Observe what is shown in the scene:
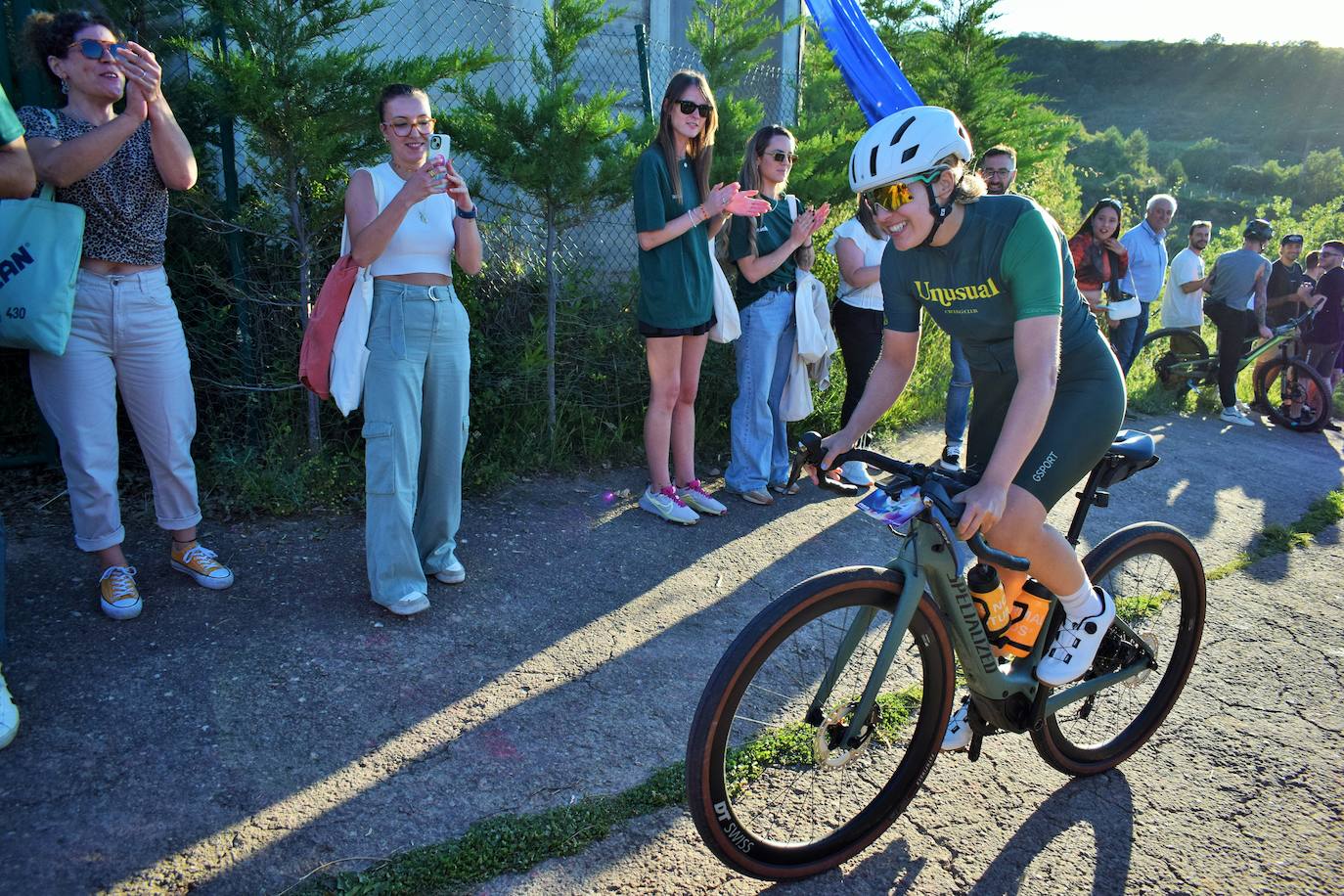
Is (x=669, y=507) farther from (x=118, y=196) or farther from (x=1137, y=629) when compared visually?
(x=118, y=196)

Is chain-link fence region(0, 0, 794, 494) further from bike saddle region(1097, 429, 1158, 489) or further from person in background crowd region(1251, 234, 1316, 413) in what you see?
person in background crowd region(1251, 234, 1316, 413)

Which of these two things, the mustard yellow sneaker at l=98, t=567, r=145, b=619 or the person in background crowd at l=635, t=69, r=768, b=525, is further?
the person in background crowd at l=635, t=69, r=768, b=525

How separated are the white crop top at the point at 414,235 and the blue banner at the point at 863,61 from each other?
5.61 meters

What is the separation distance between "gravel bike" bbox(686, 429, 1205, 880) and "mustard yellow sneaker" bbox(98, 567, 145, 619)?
237 cm

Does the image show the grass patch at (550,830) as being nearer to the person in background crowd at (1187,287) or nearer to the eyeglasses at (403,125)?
the eyeglasses at (403,125)

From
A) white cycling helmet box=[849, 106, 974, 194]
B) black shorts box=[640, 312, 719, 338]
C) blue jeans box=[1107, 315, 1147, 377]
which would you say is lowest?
blue jeans box=[1107, 315, 1147, 377]

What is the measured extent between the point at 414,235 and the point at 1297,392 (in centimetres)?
942

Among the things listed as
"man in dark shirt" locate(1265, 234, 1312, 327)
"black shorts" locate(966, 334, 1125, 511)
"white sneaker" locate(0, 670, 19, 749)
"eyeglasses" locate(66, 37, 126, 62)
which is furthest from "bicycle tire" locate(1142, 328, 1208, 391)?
"white sneaker" locate(0, 670, 19, 749)

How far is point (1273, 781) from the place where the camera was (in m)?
3.26

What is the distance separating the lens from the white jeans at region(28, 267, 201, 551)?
3459 mm

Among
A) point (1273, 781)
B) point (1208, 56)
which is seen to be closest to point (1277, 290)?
point (1273, 781)

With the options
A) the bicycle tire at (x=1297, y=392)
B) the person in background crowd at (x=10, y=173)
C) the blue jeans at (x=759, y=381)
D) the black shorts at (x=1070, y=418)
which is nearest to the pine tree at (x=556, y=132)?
the blue jeans at (x=759, y=381)

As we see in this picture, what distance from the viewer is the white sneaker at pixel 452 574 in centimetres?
409

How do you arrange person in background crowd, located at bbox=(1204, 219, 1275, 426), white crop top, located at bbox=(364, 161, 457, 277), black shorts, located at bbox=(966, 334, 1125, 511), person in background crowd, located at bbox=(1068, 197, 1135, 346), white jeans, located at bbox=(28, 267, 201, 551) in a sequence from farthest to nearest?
person in background crowd, located at bbox=(1204, 219, 1275, 426)
person in background crowd, located at bbox=(1068, 197, 1135, 346)
white crop top, located at bbox=(364, 161, 457, 277)
white jeans, located at bbox=(28, 267, 201, 551)
black shorts, located at bbox=(966, 334, 1125, 511)
